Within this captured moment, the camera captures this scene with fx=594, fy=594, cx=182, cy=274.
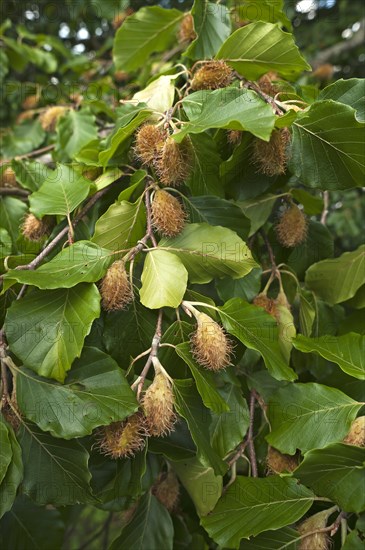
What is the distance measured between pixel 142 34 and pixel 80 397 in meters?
0.74

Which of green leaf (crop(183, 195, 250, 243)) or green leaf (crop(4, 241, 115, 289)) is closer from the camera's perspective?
green leaf (crop(4, 241, 115, 289))

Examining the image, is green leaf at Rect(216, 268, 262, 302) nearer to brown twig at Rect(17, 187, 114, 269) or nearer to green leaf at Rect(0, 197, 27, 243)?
brown twig at Rect(17, 187, 114, 269)

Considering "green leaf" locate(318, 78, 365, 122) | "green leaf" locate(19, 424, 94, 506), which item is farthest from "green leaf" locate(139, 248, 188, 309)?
"green leaf" locate(318, 78, 365, 122)

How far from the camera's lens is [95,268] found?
2.41 feet

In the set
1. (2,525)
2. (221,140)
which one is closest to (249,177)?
(221,140)

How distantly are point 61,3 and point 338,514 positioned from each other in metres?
1.97

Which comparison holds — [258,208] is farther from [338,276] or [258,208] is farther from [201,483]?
[201,483]

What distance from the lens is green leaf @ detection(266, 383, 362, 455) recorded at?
0.78 metres

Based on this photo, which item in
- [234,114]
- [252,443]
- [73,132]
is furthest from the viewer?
[73,132]

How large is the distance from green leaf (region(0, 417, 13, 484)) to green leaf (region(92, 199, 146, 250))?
27 centimetres

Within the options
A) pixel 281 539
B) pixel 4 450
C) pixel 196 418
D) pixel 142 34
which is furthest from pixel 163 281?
pixel 142 34

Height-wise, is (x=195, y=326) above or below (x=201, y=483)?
above

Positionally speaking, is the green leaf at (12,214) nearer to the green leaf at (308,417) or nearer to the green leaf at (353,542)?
the green leaf at (308,417)

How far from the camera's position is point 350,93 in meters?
0.82
